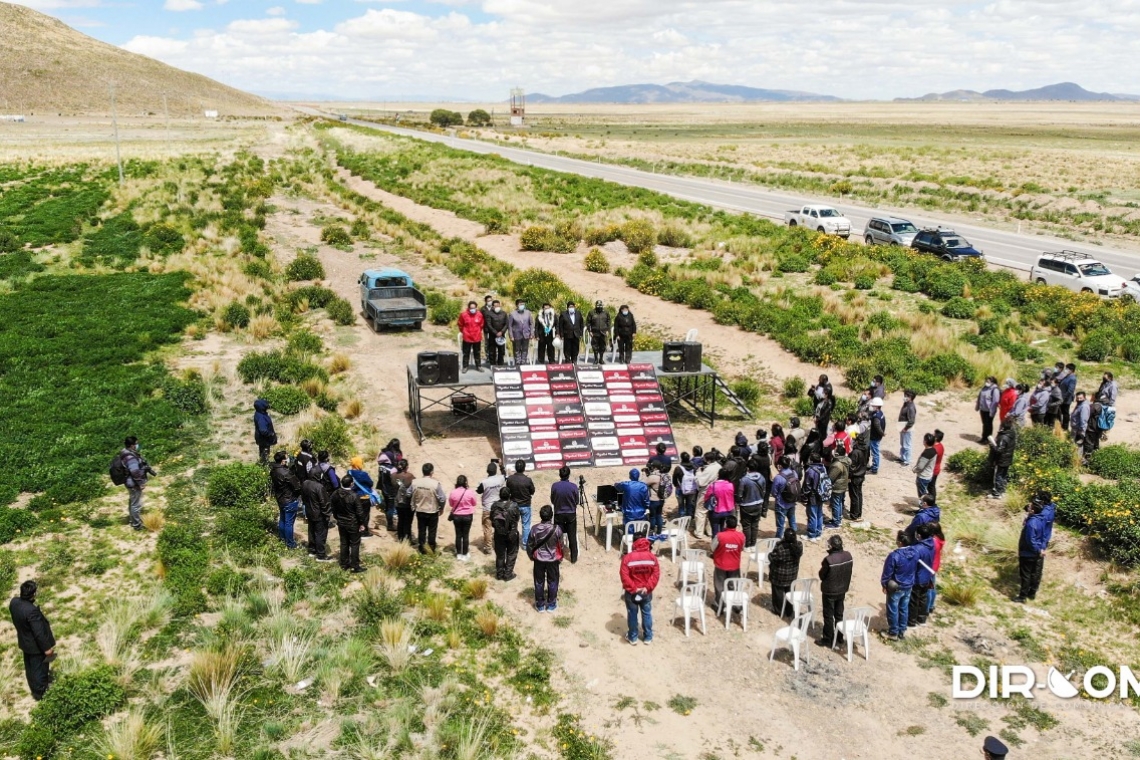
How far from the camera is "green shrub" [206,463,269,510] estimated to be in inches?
581

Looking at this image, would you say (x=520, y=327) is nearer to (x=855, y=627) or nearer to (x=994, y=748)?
(x=855, y=627)

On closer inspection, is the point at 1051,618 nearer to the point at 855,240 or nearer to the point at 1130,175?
the point at 855,240

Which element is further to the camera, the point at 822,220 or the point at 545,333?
the point at 822,220

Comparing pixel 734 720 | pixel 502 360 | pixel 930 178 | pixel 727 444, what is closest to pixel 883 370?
pixel 727 444

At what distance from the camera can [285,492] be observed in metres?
13.2

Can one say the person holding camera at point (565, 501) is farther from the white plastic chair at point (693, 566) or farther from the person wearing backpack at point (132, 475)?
the person wearing backpack at point (132, 475)

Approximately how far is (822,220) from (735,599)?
34.9 metres

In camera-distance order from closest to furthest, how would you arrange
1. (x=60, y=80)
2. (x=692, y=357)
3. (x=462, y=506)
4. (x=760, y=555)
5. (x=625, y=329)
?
(x=760, y=555)
(x=462, y=506)
(x=692, y=357)
(x=625, y=329)
(x=60, y=80)

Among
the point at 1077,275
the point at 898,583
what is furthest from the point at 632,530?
the point at 1077,275

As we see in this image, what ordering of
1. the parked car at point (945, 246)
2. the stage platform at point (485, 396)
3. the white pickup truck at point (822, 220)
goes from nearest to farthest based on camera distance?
the stage platform at point (485, 396), the parked car at point (945, 246), the white pickup truck at point (822, 220)

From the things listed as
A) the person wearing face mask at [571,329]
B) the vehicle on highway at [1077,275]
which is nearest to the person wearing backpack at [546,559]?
the person wearing face mask at [571,329]

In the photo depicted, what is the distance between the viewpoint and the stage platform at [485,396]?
18650mm

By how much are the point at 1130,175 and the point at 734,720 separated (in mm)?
76195

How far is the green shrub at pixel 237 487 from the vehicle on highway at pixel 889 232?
32.4 meters
